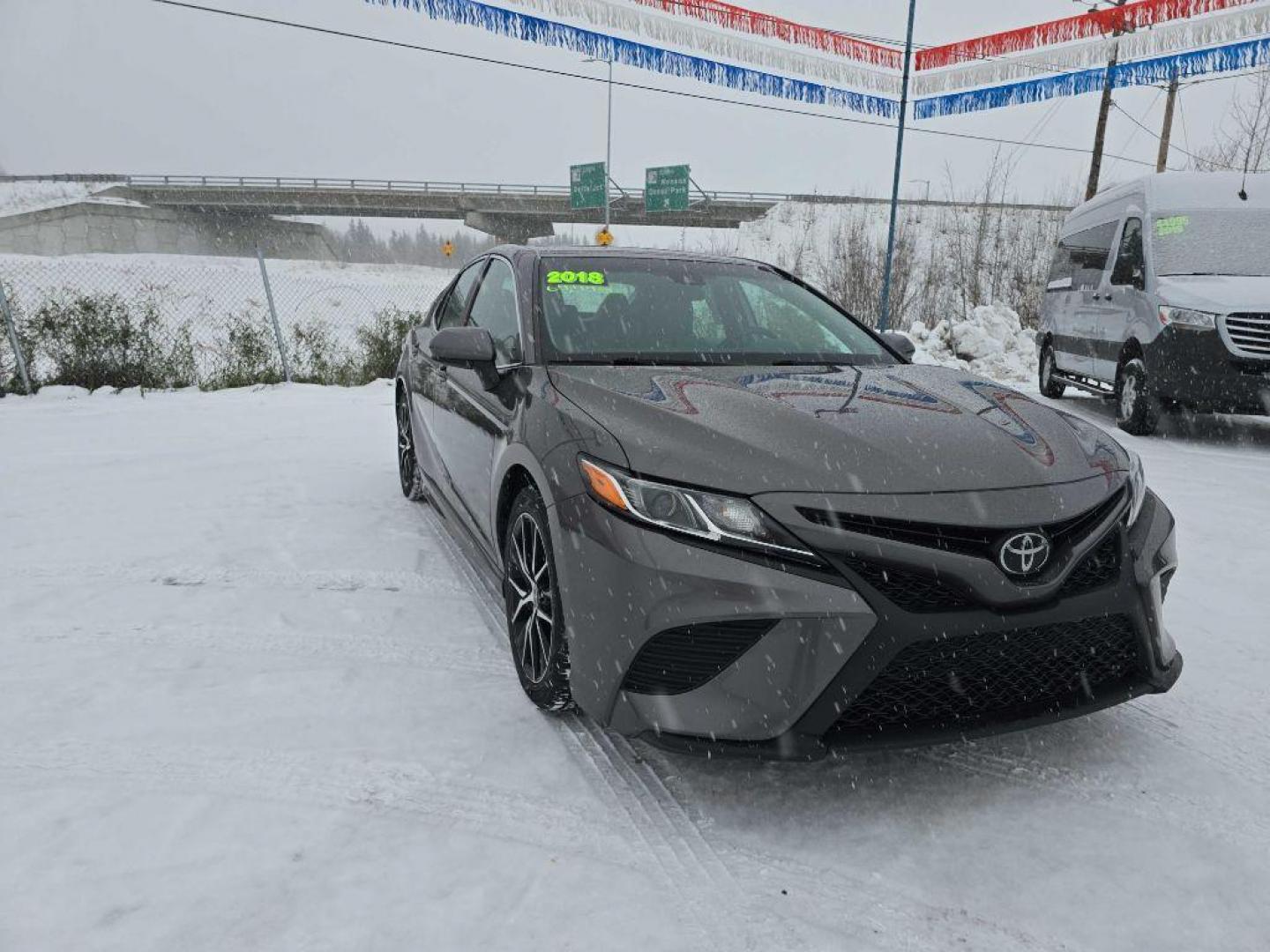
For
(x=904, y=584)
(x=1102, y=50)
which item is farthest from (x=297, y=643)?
(x=1102, y=50)

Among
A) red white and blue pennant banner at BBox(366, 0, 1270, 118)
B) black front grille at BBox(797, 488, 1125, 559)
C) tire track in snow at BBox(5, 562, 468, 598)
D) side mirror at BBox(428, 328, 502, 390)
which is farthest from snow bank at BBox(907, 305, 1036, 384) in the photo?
black front grille at BBox(797, 488, 1125, 559)

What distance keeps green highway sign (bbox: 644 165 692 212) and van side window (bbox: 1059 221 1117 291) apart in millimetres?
19841

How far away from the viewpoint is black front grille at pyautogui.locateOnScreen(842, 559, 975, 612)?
1.86 m

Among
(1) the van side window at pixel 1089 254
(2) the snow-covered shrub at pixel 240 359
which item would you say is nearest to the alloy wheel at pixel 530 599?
(1) the van side window at pixel 1089 254

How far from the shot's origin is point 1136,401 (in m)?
7.67

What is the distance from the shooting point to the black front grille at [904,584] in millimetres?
1857

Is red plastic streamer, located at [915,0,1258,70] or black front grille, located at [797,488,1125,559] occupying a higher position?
red plastic streamer, located at [915,0,1258,70]

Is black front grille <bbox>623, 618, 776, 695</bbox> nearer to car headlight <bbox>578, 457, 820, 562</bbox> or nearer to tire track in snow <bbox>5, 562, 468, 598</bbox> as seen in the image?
car headlight <bbox>578, 457, 820, 562</bbox>

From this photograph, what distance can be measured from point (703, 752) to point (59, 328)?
33.3 feet

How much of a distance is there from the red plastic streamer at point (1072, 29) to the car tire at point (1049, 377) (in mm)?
3654

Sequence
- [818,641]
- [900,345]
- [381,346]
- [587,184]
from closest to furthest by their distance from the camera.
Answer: [818,641] → [900,345] → [381,346] → [587,184]

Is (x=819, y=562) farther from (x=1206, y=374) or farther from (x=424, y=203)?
(x=424, y=203)

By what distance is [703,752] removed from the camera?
1.94 metres

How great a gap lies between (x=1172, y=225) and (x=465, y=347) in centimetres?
759
